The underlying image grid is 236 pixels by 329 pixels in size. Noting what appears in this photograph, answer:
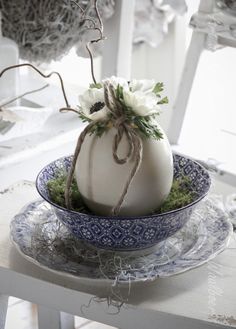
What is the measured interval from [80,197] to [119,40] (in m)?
0.56

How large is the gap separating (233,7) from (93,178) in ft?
1.53

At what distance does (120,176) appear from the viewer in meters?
0.61

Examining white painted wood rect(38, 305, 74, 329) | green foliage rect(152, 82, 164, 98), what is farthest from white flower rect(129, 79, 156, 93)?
white painted wood rect(38, 305, 74, 329)

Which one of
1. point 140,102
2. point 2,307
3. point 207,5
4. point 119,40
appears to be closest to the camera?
point 140,102

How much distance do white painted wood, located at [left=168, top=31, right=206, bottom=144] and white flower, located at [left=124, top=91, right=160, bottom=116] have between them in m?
0.47

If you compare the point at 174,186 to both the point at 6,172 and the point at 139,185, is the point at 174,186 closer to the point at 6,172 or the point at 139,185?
the point at 139,185

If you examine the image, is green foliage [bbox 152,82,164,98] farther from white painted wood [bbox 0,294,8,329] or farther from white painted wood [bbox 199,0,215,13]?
white painted wood [bbox 199,0,215,13]

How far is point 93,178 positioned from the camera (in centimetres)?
62

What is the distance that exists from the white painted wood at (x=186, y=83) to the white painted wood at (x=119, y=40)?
0.14 m

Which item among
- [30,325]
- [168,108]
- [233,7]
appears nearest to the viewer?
[233,7]

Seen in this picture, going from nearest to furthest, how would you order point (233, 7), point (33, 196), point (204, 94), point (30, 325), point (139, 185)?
point (139, 185) < point (33, 196) < point (233, 7) < point (30, 325) < point (204, 94)

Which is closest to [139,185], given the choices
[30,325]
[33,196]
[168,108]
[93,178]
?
[93,178]

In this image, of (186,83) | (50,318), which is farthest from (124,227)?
(186,83)

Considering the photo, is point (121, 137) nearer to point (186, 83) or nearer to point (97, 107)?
point (97, 107)
